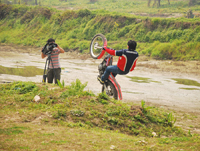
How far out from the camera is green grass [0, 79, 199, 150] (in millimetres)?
4316

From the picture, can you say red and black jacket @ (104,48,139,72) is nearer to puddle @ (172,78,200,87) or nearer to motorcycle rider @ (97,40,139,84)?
motorcycle rider @ (97,40,139,84)

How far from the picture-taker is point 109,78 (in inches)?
321

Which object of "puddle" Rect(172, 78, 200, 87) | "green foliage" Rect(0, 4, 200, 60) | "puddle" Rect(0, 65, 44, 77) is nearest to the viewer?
"puddle" Rect(172, 78, 200, 87)

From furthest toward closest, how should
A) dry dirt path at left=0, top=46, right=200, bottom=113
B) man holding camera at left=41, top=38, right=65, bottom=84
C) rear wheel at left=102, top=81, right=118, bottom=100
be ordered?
dry dirt path at left=0, top=46, right=200, bottom=113
man holding camera at left=41, top=38, right=65, bottom=84
rear wheel at left=102, top=81, right=118, bottom=100

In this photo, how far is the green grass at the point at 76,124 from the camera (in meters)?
4.32

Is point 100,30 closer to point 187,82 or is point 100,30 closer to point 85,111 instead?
point 187,82

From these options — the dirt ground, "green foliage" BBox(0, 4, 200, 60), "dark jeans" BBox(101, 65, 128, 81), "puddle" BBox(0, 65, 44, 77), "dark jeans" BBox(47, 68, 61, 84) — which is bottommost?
the dirt ground

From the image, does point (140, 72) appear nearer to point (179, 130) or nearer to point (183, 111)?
point (183, 111)

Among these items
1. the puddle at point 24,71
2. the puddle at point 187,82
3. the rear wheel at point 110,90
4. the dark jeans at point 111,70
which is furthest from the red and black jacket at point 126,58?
the puddle at point 24,71

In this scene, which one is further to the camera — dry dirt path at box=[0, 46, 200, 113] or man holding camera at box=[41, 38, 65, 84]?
dry dirt path at box=[0, 46, 200, 113]

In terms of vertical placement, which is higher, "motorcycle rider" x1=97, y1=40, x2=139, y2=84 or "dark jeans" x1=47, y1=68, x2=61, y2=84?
"motorcycle rider" x1=97, y1=40, x2=139, y2=84

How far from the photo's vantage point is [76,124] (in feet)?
18.2

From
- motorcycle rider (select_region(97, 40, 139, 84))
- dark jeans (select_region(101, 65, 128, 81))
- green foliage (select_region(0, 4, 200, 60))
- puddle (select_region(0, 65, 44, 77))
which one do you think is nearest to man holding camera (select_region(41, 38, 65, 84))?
dark jeans (select_region(101, 65, 128, 81))

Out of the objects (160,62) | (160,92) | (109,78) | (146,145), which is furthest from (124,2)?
(146,145)
